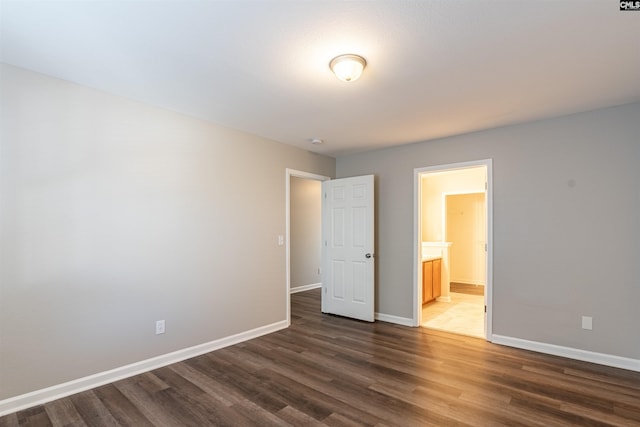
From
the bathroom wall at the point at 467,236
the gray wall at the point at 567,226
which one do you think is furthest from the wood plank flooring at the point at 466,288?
the gray wall at the point at 567,226

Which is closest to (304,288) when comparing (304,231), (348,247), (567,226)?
(304,231)

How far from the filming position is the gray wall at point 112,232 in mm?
2385

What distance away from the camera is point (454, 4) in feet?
5.64

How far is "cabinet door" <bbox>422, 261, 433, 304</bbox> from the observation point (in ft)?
16.8

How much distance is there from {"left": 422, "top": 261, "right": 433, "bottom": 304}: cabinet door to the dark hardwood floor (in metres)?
1.51

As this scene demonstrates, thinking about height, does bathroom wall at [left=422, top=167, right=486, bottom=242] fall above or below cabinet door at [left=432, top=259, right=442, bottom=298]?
above

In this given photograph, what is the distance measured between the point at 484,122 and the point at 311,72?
224 cm

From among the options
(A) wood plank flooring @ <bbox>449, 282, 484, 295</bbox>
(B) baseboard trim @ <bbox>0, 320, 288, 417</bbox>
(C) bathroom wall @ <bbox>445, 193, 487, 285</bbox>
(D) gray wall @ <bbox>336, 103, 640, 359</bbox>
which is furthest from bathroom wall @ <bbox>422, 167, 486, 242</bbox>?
(B) baseboard trim @ <bbox>0, 320, 288, 417</bbox>

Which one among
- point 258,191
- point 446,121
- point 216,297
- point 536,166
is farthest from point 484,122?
point 216,297

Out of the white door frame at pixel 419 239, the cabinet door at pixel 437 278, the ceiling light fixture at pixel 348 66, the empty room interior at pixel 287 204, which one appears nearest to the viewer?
the empty room interior at pixel 287 204

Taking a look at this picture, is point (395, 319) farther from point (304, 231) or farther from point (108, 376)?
point (108, 376)

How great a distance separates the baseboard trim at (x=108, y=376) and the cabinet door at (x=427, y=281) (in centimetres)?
282

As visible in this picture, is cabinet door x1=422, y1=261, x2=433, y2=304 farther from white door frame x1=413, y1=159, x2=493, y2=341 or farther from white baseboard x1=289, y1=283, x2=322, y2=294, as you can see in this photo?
white baseboard x1=289, y1=283, x2=322, y2=294

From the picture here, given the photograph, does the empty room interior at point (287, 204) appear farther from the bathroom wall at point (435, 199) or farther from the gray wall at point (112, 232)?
the bathroom wall at point (435, 199)
